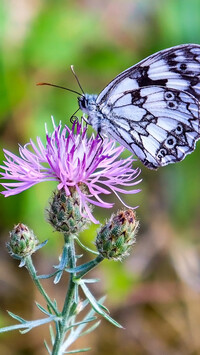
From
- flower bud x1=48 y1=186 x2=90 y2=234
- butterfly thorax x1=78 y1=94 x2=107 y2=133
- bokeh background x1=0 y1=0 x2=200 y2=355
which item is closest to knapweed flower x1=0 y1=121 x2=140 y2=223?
flower bud x1=48 y1=186 x2=90 y2=234

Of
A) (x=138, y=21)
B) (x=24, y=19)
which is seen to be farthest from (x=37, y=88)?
(x=138, y=21)

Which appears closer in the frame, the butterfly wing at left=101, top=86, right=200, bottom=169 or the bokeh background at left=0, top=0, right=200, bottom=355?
the butterfly wing at left=101, top=86, right=200, bottom=169

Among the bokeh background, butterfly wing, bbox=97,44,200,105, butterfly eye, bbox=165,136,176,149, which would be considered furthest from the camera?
the bokeh background

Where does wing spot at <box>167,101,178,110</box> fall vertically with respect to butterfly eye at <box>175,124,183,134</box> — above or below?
above

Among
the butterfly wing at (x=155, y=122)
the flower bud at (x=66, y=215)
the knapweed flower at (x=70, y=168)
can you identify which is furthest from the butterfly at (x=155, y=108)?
the flower bud at (x=66, y=215)

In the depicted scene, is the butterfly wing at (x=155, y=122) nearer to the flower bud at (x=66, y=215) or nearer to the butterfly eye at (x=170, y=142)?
the butterfly eye at (x=170, y=142)

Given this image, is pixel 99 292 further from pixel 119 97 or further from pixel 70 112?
pixel 119 97

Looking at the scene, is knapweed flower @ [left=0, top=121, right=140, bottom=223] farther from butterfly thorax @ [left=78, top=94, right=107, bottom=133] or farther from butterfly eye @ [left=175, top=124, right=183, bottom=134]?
butterfly eye @ [left=175, top=124, right=183, bottom=134]

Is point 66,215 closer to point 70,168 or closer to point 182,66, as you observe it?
point 70,168
